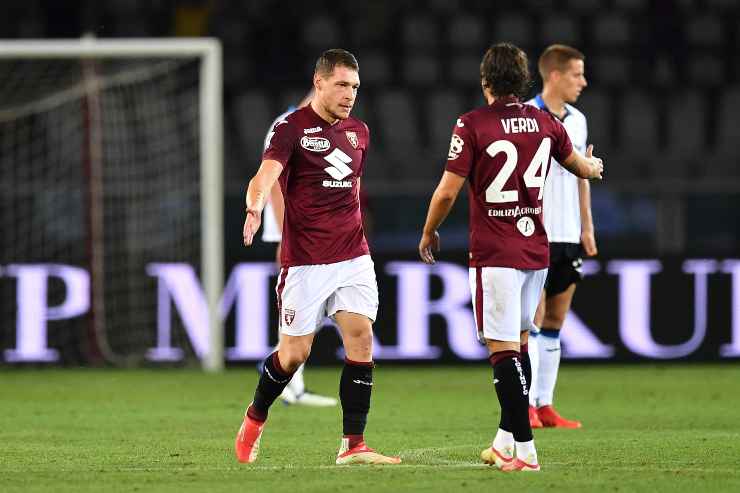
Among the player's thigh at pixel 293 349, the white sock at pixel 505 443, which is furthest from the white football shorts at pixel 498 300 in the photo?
the player's thigh at pixel 293 349

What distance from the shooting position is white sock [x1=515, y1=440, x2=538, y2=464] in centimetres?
527

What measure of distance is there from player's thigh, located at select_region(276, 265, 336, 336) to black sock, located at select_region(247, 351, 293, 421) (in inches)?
5.9

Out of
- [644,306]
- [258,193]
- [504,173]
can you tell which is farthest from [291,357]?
[644,306]

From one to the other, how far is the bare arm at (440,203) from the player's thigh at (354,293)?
30 cm

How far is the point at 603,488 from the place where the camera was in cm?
491

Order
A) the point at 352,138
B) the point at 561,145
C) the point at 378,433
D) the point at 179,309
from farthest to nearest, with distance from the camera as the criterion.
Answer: the point at 179,309 → the point at 378,433 → the point at 352,138 → the point at 561,145

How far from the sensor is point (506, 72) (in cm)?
536

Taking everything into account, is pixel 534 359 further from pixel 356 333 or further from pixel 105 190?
pixel 105 190

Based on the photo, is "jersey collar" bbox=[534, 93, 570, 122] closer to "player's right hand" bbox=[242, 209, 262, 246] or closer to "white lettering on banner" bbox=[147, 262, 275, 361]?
"player's right hand" bbox=[242, 209, 262, 246]

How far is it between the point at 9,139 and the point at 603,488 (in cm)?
781

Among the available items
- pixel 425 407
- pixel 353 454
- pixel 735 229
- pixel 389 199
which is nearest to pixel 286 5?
pixel 389 199

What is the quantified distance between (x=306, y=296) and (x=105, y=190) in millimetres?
5896

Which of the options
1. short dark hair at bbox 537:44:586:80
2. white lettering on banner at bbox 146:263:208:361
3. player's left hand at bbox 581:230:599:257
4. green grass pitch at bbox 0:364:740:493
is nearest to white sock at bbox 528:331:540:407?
green grass pitch at bbox 0:364:740:493

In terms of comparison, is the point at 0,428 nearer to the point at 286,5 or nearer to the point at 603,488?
the point at 603,488
